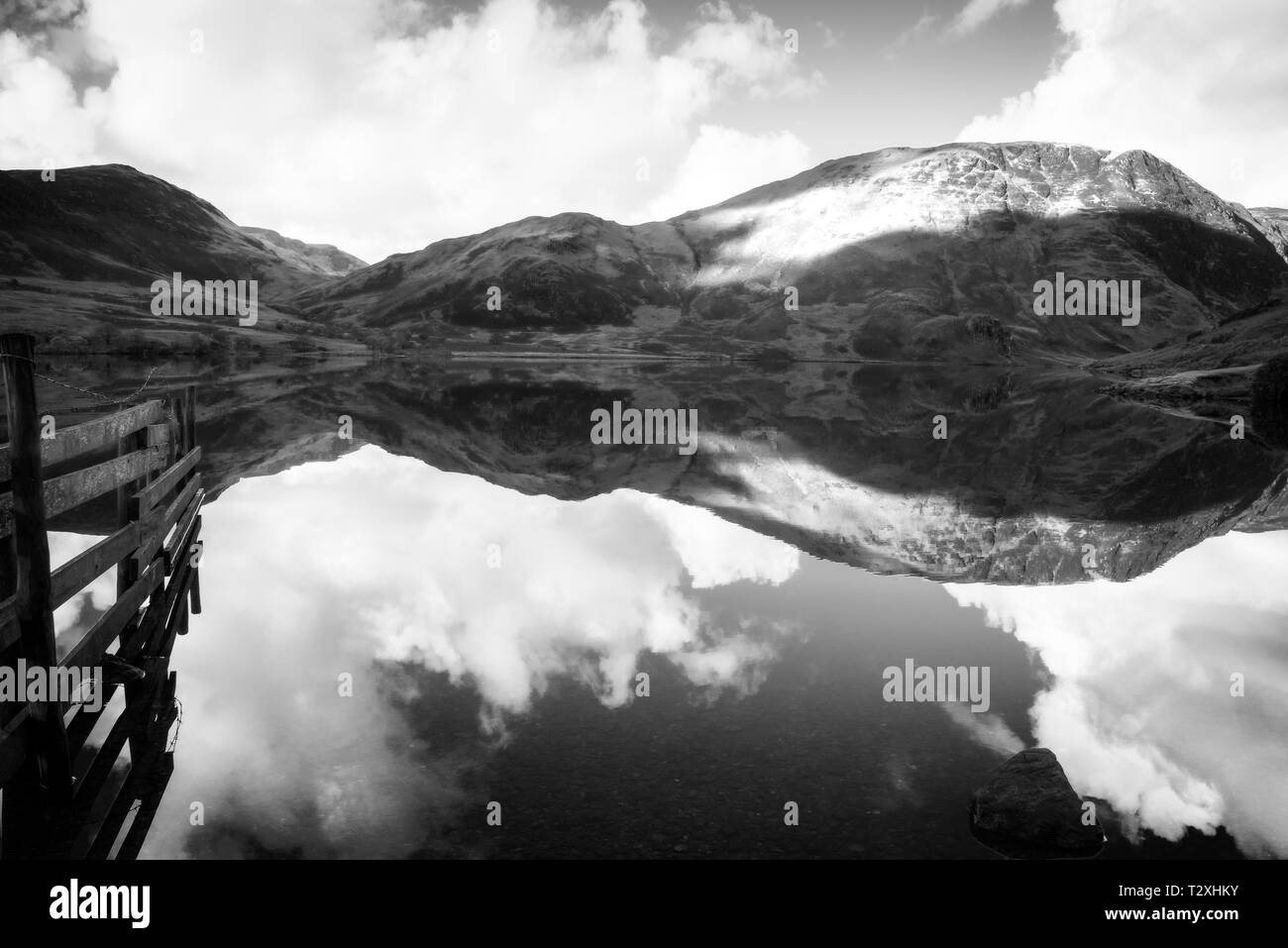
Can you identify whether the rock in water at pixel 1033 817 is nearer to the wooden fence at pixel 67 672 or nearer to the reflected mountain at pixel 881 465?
the wooden fence at pixel 67 672

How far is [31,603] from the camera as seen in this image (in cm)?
897

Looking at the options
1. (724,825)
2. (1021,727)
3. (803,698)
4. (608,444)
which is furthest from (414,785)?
(608,444)

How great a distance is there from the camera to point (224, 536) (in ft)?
71.5

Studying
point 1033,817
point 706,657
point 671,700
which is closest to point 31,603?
point 671,700

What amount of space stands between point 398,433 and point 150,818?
38037mm

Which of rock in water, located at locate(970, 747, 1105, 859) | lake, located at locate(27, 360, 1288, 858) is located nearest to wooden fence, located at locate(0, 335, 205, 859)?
lake, located at locate(27, 360, 1288, 858)

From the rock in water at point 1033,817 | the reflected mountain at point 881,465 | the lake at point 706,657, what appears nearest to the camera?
the rock in water at point 1033,817

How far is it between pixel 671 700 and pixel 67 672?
8.83m

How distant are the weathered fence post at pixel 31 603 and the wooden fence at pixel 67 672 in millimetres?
12

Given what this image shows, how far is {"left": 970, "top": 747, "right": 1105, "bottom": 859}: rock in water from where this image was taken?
8.78 m

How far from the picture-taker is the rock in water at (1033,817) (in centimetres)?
878

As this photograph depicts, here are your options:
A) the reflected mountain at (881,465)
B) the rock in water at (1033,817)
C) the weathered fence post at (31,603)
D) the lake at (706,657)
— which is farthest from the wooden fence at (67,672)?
the reflected mountain at (881,465)

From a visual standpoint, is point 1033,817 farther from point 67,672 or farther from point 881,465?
point 881,465
